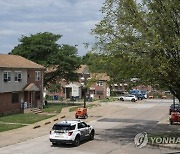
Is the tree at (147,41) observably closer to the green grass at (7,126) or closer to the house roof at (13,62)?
the green grass at (7,126)

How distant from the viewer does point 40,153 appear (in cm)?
2241

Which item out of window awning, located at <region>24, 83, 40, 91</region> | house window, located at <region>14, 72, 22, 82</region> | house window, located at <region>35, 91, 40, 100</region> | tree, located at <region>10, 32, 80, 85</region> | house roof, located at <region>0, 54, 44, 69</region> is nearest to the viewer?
house roof, located at <region>0, 54, 44, 69</region>

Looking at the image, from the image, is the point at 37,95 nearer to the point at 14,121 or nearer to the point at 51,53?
the point at 51,53

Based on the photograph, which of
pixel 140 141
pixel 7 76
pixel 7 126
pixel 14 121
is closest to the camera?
pixel 140 141

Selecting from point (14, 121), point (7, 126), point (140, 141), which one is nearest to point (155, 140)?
point (140, 141)

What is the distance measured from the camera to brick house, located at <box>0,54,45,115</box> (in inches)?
1773

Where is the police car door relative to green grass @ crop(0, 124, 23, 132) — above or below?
above

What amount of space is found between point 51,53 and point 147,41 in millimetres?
39839

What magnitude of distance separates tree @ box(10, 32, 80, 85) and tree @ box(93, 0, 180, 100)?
115 feet

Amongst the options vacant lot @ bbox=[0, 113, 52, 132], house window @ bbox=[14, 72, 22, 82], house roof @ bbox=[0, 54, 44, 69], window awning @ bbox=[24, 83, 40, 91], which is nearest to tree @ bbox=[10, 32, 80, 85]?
house roof @ bbox=[0, 54, 44, 69]

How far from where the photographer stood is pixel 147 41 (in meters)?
24.3

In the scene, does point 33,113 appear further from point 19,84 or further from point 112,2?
point 112,2

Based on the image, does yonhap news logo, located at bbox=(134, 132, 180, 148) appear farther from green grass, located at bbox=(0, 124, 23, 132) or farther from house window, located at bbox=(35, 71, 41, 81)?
house window, located at bbox=(35, 71, 41, 81)

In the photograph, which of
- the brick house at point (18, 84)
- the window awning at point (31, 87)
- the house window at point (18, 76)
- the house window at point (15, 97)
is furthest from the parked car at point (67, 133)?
A: the window awning at point (31, 87)
